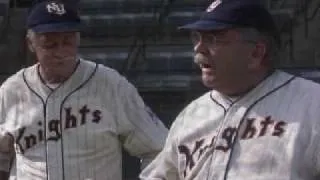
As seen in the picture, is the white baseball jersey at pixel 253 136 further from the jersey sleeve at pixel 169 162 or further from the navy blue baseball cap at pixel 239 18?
the navy blue baseball cap at pixel 239 18

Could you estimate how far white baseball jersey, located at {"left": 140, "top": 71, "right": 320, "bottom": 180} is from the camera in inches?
142

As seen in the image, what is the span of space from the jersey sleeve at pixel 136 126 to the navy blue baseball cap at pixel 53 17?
0.35 meters

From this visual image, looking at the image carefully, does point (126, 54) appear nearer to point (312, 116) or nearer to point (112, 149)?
point (112, 149)

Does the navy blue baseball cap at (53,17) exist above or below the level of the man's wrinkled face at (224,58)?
below

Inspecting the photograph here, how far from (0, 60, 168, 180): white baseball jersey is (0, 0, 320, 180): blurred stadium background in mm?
4953

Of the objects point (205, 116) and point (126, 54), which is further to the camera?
point (126, 54)

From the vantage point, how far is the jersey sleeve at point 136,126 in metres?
4.94

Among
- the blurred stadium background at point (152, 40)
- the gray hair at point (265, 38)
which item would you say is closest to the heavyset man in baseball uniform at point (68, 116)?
the gray hair at point (265, 38)

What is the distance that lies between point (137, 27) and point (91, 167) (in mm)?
6521

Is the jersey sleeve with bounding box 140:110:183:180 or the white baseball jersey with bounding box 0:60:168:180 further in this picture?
the white baseball jersey with bounding box 0:60:168:180

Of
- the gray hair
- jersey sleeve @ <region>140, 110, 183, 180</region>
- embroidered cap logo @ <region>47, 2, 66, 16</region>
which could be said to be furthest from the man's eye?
the gray hair

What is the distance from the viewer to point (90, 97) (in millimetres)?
4934

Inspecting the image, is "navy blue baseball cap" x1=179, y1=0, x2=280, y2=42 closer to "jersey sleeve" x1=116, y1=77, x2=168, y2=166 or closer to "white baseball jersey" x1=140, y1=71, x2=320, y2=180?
"white baseball jersey" x1=140, y1=71, x2=320, y2=180

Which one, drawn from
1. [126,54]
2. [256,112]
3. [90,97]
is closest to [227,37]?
[256,112]
